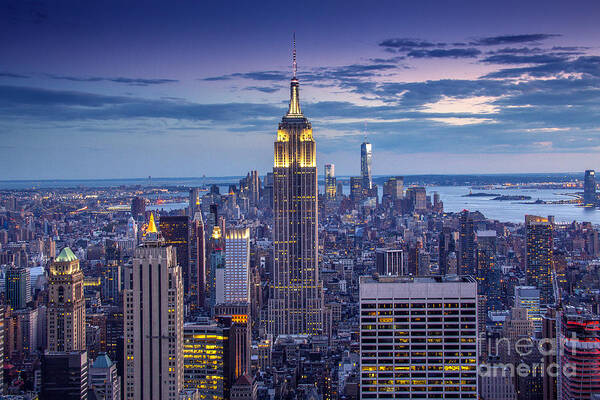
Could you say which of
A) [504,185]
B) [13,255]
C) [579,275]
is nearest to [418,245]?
[504,185]

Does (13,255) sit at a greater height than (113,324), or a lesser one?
greater

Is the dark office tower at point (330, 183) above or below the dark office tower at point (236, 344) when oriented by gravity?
above

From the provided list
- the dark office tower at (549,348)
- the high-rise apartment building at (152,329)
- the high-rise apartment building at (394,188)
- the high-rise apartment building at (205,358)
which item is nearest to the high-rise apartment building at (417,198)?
the high-rise apartment building at (394,188)

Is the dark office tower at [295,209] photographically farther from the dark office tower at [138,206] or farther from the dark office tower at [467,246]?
the dark office tower at [138,206]

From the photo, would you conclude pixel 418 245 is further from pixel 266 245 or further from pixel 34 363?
pixel 34 363

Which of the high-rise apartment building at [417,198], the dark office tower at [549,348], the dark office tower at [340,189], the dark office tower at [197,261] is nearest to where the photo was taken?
the dark office tower at [549,348]

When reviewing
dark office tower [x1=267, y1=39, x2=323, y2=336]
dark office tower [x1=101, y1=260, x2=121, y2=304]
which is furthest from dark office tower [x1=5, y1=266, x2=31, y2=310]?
dark office tower [x1=267, y1=39, x2=323, y2=336]

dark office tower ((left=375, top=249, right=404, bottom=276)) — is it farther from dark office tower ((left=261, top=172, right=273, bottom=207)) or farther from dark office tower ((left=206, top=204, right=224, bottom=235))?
dark office tower ((left=206, top=204, right=224, bottom=235))
